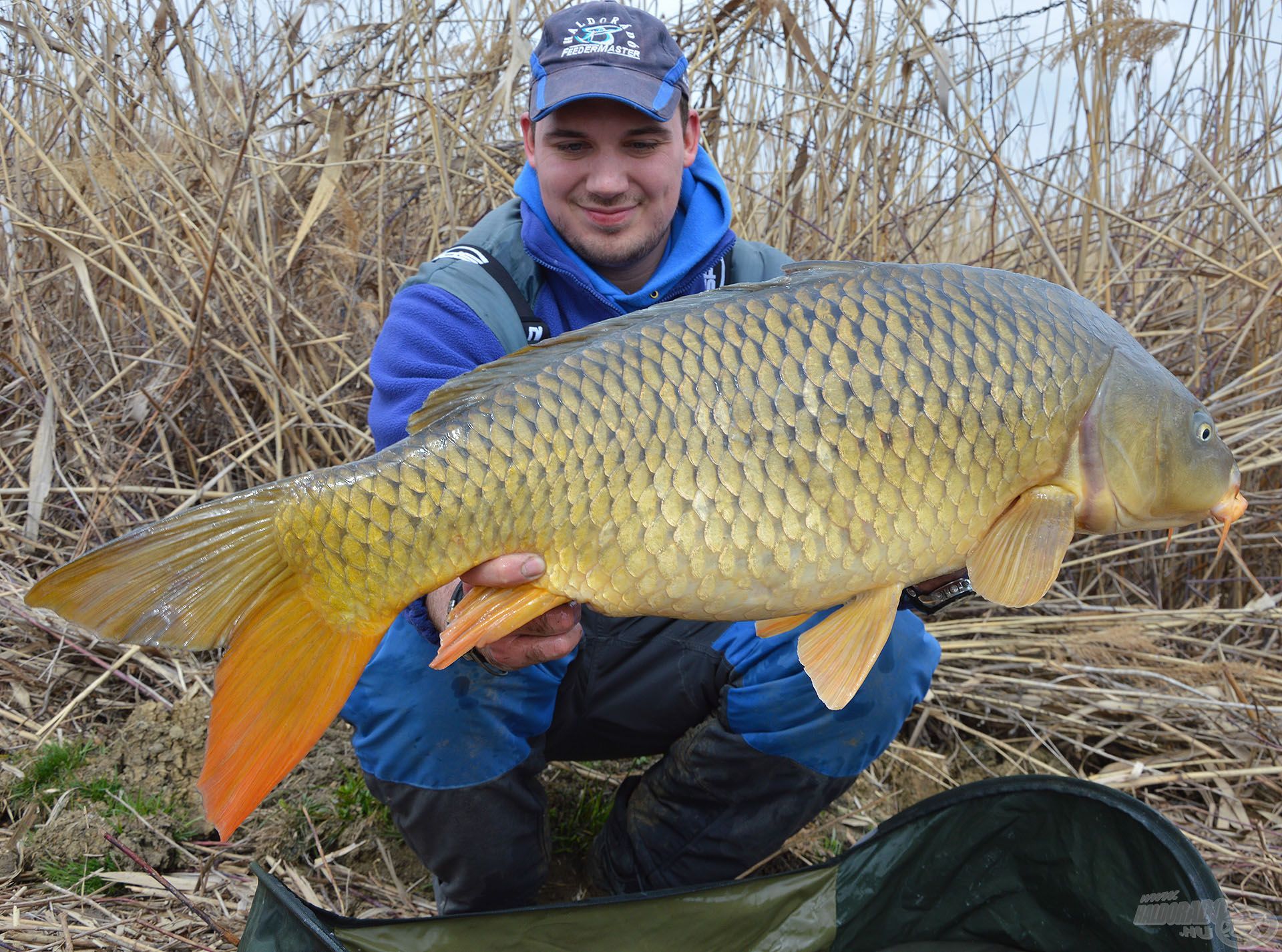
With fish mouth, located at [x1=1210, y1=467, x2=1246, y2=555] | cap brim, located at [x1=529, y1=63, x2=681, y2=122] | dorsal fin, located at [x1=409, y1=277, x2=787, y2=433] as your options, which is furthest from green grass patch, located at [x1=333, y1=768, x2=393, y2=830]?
fish mouth, located at [x1=1210, y1=467, x2=1246, y2=555]

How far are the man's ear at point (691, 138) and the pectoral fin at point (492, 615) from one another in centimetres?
97

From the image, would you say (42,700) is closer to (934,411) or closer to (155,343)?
(155,343)

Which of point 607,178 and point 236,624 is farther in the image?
point 607,178

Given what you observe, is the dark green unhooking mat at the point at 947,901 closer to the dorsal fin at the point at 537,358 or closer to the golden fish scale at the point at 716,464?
the golden fish scale at the point at 716,464

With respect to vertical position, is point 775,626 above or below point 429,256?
below

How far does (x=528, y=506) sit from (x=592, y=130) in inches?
33.4

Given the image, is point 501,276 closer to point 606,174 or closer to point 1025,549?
point 606,174

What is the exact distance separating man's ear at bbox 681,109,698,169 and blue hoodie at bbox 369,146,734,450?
2 cm

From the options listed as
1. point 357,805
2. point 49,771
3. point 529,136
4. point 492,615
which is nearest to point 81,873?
point 49,771

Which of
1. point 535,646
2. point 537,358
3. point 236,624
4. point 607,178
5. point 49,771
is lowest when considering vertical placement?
point 49,771

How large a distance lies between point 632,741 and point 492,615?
1.95ft

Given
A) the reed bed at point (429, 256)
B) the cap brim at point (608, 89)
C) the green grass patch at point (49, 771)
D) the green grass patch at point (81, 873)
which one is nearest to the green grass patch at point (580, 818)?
the reed bed at point (429, 256)

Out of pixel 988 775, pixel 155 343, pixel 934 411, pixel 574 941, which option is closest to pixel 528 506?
pixel 934 411

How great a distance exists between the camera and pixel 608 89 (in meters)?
1.55
